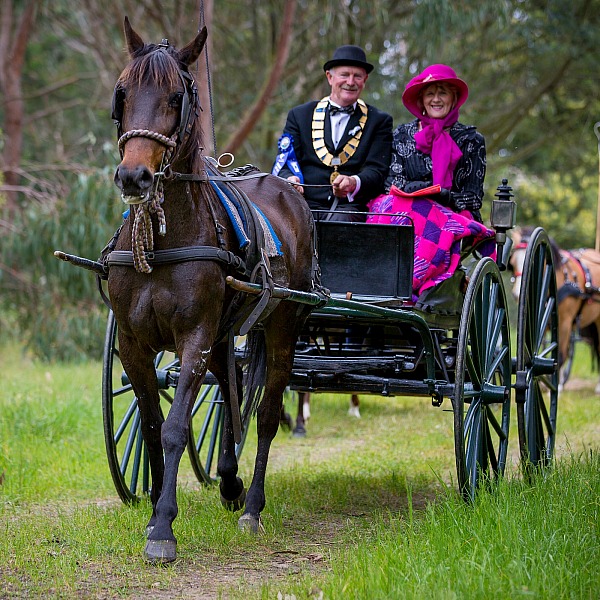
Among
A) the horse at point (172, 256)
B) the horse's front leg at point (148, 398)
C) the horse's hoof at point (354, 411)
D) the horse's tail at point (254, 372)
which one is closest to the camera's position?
the horse at point (172, 256)

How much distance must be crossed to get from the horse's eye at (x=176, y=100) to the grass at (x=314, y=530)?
2.04 metres

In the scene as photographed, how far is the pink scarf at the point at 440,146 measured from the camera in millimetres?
6247

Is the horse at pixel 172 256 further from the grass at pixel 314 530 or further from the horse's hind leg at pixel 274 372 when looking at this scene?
the horse's hind leg at pixel 274 372

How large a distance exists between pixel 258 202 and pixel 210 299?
110 cm

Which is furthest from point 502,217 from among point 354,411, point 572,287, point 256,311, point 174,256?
point 572,287

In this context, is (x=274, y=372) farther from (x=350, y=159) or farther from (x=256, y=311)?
(x=350, y=159)

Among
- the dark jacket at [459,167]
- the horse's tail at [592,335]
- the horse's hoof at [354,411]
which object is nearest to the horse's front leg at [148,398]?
the dark jacket at [459,167]

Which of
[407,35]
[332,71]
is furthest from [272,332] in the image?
[407,35]

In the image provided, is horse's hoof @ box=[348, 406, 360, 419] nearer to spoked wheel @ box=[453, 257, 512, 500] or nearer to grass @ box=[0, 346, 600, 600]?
grass @ box=[0, 346, 600, 600]

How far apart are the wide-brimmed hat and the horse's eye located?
7.81 ft

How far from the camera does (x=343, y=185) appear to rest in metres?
6.09

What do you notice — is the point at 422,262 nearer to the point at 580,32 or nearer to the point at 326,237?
the point at 326,237

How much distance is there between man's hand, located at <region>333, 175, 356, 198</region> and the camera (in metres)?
6.07

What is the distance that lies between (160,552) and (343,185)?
265cm
